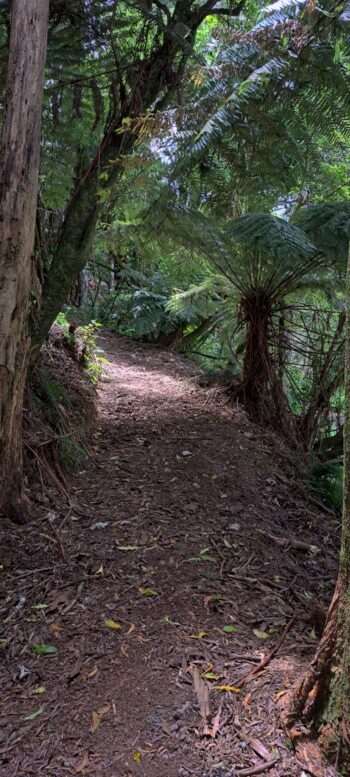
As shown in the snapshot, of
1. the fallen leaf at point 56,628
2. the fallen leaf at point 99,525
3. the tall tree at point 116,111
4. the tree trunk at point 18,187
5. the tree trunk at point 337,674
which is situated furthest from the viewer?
the tall tree at point 116,111

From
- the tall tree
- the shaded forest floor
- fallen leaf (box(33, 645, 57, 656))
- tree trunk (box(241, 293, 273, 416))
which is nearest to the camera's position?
the shaded forest floor

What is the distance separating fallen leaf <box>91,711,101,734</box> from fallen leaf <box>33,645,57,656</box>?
36 centimetres

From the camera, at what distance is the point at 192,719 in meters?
1.57

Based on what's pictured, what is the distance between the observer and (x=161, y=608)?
2.15 m

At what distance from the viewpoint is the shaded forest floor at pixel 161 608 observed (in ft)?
4.91

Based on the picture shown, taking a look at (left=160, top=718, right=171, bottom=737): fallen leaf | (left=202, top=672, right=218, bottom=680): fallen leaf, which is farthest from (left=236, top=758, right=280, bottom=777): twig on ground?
(left=202, top=672, right=218, bottom=680): fallen leaf

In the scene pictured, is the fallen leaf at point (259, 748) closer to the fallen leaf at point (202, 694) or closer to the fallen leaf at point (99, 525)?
the fallen leaf at point (202, 694)

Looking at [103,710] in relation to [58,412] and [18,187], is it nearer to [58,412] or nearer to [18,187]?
[58,412]

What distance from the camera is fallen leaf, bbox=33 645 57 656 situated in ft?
6.23

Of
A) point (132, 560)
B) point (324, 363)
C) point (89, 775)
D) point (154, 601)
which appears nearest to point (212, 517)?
point (132, 560)

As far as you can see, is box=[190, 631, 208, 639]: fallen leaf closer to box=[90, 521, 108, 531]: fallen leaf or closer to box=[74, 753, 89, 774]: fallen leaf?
box=[74, 753, 89, 774]: fallen leaf

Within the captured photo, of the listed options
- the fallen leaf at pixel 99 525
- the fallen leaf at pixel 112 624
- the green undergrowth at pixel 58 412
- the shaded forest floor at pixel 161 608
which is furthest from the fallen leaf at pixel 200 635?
the green undergrowth at pixel 58 412

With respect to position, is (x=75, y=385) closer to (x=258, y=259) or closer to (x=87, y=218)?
(x=87, y=218)

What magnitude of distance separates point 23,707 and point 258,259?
358cm
